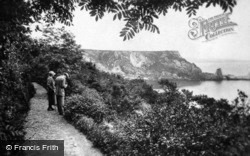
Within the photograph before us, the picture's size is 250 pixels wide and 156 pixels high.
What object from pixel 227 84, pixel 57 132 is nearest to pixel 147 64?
pixel 227 84

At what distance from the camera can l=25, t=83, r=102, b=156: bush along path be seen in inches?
200

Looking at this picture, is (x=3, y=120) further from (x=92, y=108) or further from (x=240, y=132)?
(x=92, y=108)

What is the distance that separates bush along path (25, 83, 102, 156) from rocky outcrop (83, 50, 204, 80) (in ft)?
33.2

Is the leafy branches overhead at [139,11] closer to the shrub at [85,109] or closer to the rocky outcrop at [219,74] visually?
the shrub at [85,109]

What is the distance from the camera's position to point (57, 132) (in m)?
6.05

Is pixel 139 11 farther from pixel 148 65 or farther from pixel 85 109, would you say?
pixel 148 65

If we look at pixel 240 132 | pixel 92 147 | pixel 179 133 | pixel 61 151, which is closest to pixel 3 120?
pixel 61 151

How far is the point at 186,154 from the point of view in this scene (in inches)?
147

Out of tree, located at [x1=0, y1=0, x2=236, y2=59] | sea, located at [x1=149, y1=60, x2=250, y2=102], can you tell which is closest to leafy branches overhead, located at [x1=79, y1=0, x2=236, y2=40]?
tree, located at [x1=0, y1=0, x2=236, y2=59]

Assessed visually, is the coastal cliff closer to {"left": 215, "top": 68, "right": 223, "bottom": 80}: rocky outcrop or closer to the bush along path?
{"left": 215, "top": 68, "right": 223, "bottom": 80}: rocky outcrop

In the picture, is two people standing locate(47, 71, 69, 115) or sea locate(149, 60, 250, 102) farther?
sea locate(149, 60, 250, 102)

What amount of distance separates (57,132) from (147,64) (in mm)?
14817

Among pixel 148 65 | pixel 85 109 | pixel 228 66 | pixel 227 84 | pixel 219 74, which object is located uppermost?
pixel 148 65

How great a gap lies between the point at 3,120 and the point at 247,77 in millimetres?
10561
